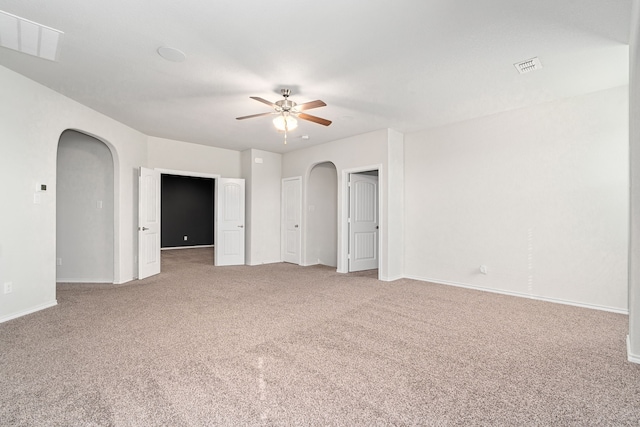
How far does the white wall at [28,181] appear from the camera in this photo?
3.25 m

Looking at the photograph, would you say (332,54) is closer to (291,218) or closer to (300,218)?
(300,218)

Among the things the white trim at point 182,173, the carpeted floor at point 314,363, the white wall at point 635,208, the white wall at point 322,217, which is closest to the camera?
the carpeted floor at point 314,363

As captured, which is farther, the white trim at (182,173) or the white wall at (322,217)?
the white wall at (322,217)

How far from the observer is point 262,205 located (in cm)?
711

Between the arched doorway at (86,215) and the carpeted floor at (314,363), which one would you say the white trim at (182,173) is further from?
the carpeted floor at (314,363)

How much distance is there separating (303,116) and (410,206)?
2841mm

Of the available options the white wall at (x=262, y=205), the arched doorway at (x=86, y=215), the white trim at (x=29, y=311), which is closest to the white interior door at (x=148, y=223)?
the arched doorway at (x=86, y=215)

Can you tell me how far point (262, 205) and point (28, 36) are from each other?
4836 millimetres

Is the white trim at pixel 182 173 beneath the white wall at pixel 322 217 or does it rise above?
→ above

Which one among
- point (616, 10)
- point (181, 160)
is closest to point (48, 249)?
point (181, 160)

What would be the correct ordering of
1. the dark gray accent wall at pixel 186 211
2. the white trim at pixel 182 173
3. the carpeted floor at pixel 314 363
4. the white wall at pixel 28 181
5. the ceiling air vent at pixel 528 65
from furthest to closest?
the dark gray accent wall at pixel 186 211 < the white trim at pixel 182 173 < the white wall at pixel 28 181 < the ceiling air vent at pixel 528 65 < the carpeted floor at pixel 314 363

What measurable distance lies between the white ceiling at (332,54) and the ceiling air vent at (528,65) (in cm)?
7

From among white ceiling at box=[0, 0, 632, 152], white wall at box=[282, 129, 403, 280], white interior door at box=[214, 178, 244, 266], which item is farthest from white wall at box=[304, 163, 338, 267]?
white ceiling at box=[0, 0, 632, 152]

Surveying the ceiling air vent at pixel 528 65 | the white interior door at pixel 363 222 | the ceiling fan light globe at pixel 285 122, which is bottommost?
the white interior door at pixel 363 222
